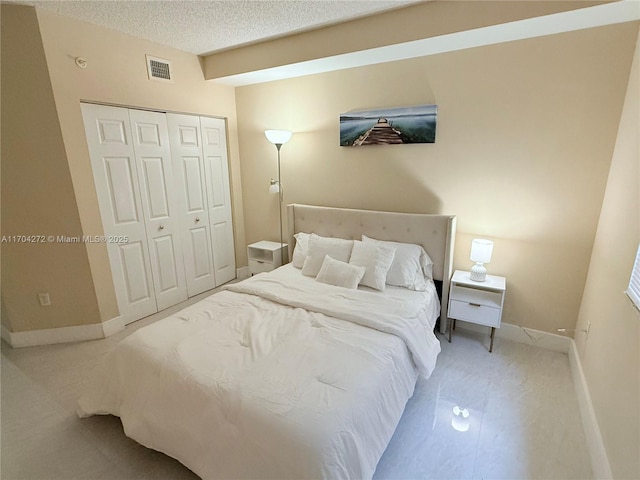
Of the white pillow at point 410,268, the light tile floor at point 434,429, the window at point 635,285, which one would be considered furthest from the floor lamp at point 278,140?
the window at point 635,285

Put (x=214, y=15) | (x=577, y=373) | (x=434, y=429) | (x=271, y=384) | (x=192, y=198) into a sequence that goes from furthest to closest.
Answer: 1. (x=192, y=198)
2. (x=214, y=15)
3. (x=577, y=373)
4. (x=434, y=429)
5. (x=271, y=384)

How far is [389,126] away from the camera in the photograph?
293cm

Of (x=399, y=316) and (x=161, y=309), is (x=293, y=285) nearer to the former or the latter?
(x=399, y=316)

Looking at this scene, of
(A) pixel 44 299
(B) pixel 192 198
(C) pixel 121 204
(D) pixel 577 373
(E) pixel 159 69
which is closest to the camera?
(D) pixel 577 373

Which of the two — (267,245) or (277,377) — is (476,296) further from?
(267,245)

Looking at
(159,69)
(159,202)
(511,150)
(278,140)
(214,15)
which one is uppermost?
(214,15)

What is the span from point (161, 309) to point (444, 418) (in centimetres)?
293

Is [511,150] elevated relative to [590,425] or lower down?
elevated

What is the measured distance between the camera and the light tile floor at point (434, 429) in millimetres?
1641

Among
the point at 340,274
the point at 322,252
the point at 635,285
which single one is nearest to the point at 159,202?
the point at 322,252

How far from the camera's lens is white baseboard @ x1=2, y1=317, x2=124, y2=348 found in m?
2.73

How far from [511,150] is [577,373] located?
171cm

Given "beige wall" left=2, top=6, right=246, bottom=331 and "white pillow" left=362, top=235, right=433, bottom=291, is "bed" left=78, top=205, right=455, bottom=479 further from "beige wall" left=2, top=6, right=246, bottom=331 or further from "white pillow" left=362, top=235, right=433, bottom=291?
"beige wall" left=2, top=6, right=246, bottom=331

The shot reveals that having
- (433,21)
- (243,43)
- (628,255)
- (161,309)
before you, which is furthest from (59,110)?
(628,255)
